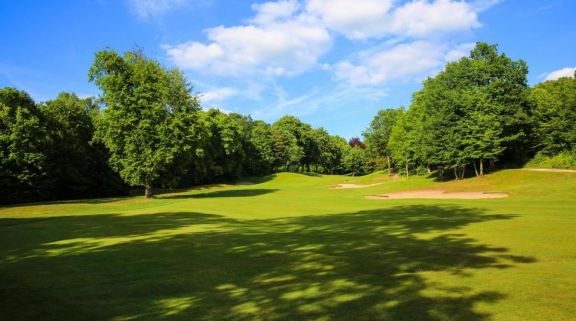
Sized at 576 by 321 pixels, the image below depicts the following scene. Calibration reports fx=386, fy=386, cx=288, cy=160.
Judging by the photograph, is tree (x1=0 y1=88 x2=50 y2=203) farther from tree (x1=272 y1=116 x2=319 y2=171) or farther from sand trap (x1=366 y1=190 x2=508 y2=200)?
tree (x1=272 y1=116 x2=319 y2=171)

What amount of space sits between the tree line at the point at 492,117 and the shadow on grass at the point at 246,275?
3430cm

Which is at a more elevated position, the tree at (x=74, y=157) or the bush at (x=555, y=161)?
the tree at (x=74, y=157)

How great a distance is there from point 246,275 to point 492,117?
44163 millimetres

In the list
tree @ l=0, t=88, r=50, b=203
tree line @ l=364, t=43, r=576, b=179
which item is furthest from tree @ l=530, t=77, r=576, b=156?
tree @ l=0, t=88, r=50, b=203

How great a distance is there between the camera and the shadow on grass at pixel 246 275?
6496 mm

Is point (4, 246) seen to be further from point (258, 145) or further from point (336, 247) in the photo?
point (258, 145)

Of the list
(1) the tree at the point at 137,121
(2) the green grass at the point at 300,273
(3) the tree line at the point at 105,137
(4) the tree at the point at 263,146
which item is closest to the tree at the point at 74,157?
A: (3) the tree line at the point at 105,137

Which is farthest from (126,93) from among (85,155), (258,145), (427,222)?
(258,145)

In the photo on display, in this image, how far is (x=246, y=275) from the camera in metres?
8.87

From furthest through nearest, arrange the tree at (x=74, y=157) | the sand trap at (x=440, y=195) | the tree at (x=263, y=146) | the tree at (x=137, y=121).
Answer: the tree at (x=263, y=146) → the tree at (x=74, y=157) → the tree at (x=137, y=121) → the sand trap at (x=440, y=195)

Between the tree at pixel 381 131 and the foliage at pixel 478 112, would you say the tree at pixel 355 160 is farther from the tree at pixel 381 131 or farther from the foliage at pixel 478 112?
the foliage at pixel 478 112

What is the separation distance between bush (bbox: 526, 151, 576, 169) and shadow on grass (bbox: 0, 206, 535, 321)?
36710 millimetres

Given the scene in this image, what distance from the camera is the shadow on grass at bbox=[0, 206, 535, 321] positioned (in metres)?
6.50

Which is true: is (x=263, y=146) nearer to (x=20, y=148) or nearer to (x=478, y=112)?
(x=478, y=112)
